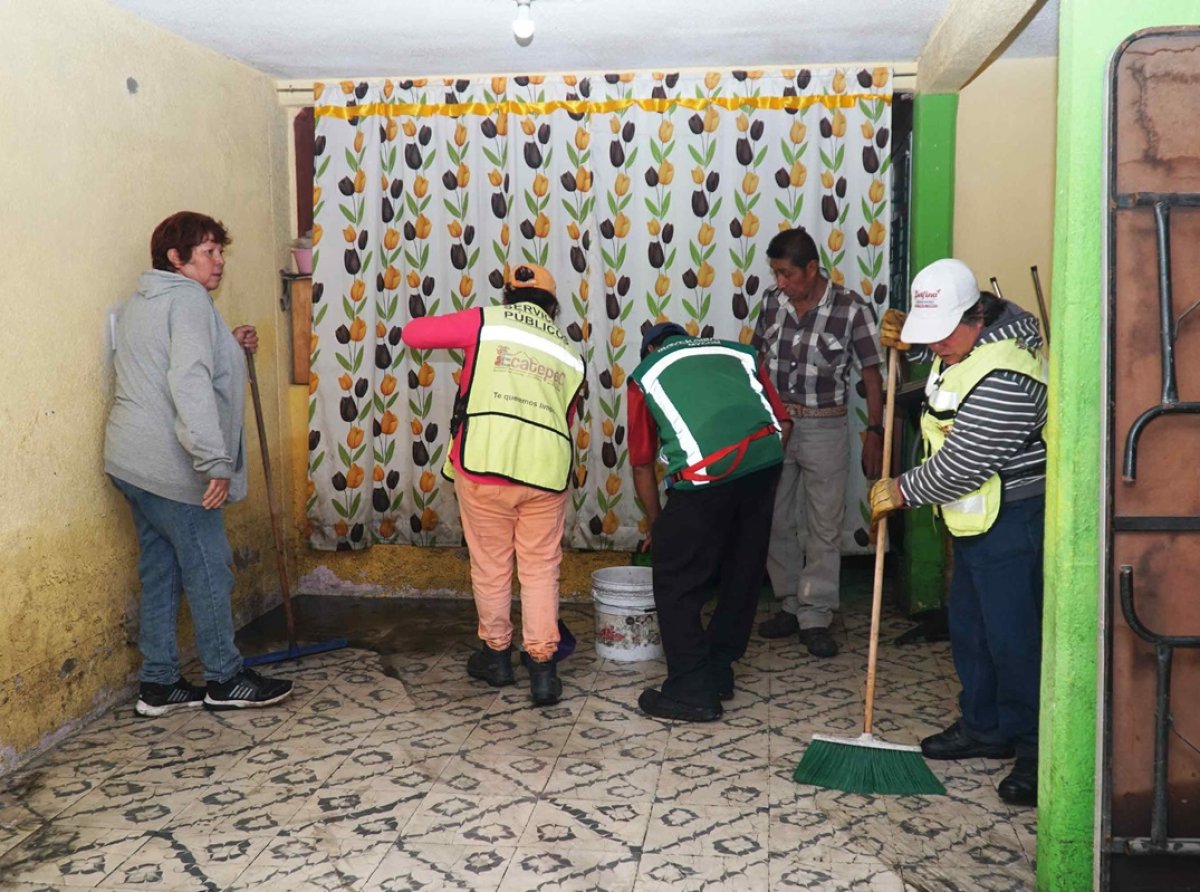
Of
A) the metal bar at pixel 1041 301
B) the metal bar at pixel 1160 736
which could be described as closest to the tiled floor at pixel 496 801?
the metal bar at pixel 1160 736

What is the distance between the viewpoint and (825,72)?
4773 mm

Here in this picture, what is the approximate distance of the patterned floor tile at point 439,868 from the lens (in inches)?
107

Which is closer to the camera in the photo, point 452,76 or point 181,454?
point 181,454

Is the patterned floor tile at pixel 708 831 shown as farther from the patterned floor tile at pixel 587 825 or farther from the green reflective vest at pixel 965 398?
the green reflective vest at pixel 965 398

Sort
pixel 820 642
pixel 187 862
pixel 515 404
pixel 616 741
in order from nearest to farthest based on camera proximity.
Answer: pixel 187 862, pixel 616 741, pixel 515 404, pixel 820 642

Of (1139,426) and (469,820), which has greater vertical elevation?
(1139,426)

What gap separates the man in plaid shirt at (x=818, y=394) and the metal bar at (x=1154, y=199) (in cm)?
210

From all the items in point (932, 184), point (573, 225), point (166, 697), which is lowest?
point (166, 697)

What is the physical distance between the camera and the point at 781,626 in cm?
471

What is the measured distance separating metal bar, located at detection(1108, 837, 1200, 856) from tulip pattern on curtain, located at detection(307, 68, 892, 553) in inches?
103

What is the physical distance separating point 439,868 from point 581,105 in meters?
3.25

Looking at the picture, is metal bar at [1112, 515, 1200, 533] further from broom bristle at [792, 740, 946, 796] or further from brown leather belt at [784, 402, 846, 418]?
brown leather belt at [784, 402, 846, 418]

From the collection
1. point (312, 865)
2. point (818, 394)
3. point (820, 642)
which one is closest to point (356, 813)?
point (312, 865)

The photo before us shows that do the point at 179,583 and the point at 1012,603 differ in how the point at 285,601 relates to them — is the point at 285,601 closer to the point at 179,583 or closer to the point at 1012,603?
the point at 179,583
